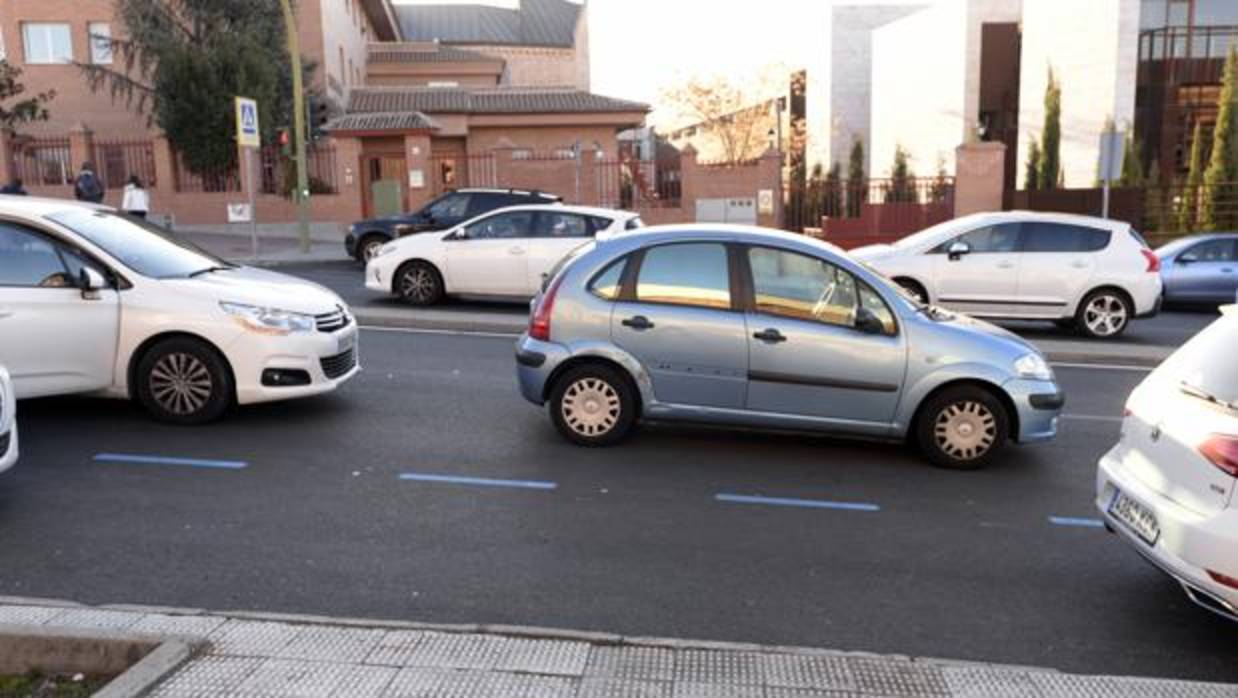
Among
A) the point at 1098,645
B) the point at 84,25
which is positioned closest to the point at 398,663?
the point at 1098,645

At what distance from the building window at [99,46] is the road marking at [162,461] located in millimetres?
34244

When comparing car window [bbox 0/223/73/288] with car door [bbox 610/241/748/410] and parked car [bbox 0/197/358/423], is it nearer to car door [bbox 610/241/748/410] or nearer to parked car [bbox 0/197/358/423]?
parked car [bbox 0/197/358/423]

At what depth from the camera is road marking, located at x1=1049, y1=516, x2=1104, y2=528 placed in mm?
6195

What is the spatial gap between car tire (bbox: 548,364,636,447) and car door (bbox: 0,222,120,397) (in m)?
3.29

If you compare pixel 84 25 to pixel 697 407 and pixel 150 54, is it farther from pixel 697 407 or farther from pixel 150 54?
pixel 697 407

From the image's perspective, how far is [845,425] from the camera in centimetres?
735

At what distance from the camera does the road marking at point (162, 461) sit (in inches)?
272

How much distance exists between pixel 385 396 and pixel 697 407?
10.1 feet

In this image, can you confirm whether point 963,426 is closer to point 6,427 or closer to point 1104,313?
point 6,427

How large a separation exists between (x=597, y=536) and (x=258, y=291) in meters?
3.76

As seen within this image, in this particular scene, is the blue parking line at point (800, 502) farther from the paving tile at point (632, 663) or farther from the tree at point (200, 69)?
the tree at point (200, 69)

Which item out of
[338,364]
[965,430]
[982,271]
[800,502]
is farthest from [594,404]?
[982,271]

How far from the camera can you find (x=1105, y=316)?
46.1ft

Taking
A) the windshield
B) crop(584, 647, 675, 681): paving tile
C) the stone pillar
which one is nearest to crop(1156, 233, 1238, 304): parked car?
the stone pillar
